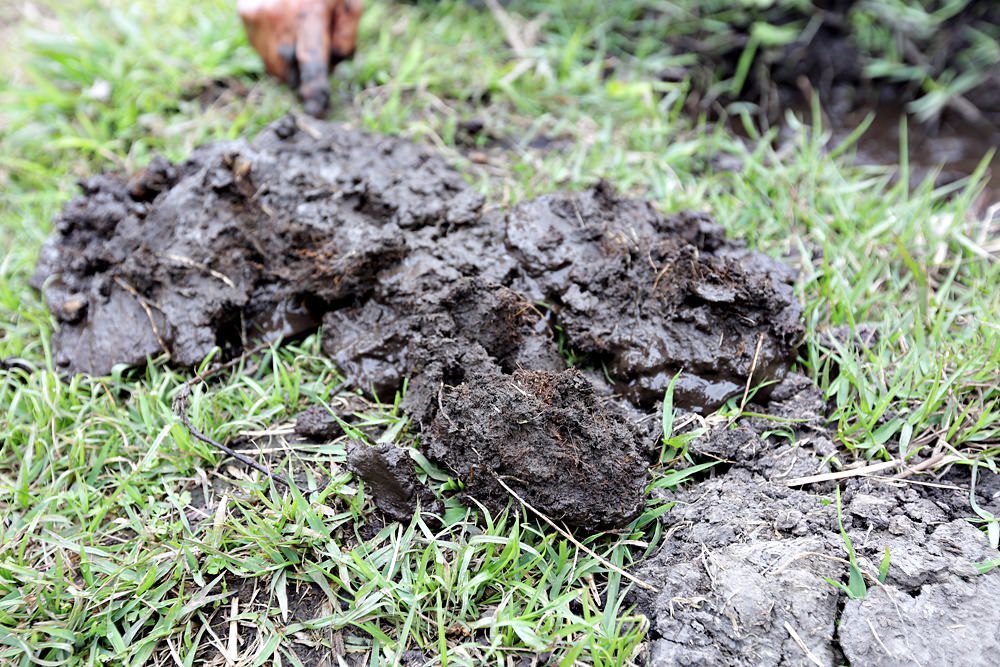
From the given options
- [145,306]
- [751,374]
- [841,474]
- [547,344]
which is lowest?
[841,474]

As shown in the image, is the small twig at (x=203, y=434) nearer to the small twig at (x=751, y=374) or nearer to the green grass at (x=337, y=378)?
the green grass at (x=337, y=378)

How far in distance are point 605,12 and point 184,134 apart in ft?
8.28

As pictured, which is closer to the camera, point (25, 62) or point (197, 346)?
point (197, 346)

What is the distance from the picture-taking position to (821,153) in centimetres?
390

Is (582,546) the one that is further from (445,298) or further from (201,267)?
(201,267)

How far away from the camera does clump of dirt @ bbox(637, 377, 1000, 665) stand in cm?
172

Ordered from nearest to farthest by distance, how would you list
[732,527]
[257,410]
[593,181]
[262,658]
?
[262,658] → [732,527] → [257,410] → [593,181]

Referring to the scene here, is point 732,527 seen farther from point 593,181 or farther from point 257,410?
point 593,181

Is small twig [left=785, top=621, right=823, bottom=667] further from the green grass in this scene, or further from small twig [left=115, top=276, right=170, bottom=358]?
small twig [left=115, top=276, right=170, bottom=358]

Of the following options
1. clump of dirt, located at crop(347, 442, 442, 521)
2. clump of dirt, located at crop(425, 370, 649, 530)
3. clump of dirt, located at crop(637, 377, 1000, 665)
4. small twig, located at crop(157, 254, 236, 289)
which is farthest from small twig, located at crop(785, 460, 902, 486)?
small twig, located at crop(157, 254, 236, 289)

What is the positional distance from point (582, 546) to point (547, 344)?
0.68 m

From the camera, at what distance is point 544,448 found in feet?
6.59

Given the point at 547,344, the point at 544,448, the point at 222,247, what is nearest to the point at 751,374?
the point at 547,344

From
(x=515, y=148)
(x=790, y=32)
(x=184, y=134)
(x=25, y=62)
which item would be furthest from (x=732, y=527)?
(x=25, y=62)
